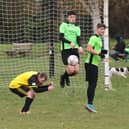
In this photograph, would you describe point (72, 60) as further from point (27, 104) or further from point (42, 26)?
point (42, 26)

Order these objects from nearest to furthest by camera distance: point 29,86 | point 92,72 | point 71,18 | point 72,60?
point 29,86 < point 92,72 < point 71,18 < point 72,60

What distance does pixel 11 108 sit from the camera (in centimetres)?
1177

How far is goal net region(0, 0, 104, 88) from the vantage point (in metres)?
16.5

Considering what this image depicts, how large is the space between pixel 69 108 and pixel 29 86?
4.05ft

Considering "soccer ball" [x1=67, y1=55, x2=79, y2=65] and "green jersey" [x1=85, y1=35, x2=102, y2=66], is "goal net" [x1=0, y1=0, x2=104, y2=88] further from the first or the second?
"green jersey" [x1=85, y1=35, x2=102, y2=66]

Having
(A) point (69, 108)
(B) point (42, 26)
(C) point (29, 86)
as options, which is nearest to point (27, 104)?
(C) point (29, 86)

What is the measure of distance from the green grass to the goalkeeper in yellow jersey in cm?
27

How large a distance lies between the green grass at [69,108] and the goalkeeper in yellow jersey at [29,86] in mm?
274

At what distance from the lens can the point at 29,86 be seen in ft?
35.7

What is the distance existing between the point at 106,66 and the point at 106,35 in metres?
0.75

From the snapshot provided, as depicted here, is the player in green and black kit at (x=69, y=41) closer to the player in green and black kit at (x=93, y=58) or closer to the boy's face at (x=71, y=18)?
the boy's face at (x=71, y=18)

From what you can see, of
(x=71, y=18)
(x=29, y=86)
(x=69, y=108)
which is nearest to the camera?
(x=29, y=86)

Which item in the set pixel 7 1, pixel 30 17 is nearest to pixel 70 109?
pixel 7 1

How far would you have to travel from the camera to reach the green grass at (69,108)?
32.1 feet
